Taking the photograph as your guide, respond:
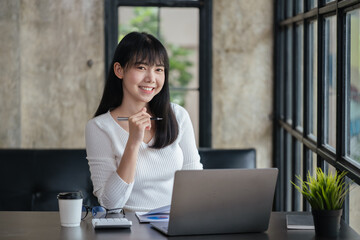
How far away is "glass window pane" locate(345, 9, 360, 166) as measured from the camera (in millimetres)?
2422

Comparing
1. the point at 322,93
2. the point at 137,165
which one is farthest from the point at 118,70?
the point at 322,93

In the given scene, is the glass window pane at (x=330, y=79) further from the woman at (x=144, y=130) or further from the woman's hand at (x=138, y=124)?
the woman's hand at (x=138, y=124)

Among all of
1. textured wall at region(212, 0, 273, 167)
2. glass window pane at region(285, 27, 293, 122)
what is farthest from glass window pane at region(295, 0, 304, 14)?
textured wall at region(212, 0, 273, 167)

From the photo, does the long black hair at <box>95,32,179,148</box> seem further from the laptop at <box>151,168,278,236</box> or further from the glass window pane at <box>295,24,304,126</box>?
the glass window pane at <box>295,24,304,126</box>

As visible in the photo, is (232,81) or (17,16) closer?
(17,16)

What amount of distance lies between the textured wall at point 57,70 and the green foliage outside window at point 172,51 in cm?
26

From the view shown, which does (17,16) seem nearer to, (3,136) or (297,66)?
(3,136)

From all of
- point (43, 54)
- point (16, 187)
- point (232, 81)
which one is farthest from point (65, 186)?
point (232, 81)

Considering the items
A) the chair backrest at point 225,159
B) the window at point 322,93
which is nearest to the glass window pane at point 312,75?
the window at point 322,93

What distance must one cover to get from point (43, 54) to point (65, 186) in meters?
1.39

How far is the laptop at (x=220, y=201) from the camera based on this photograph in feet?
6.10

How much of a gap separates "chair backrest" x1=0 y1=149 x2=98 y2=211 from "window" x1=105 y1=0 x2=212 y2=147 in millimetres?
1286

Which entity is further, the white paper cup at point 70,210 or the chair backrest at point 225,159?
the chair backrest at point 225,159

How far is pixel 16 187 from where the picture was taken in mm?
3277
